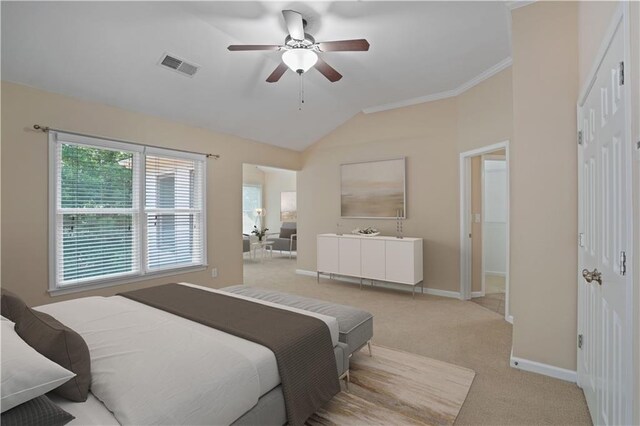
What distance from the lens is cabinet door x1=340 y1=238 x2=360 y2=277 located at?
4934 millimetres

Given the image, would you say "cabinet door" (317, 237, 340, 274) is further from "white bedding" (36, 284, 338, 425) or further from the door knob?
the door knob

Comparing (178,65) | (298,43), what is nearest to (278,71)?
(298,43)

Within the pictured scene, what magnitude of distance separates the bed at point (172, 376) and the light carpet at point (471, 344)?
4.34ft

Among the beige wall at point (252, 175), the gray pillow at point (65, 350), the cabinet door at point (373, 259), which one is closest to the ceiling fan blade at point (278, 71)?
the gray pillow at point (65, 350)

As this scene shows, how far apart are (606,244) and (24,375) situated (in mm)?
2460

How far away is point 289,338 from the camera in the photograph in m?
1.72

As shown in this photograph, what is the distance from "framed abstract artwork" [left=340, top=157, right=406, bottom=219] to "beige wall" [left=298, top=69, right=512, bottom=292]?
10 centimetres

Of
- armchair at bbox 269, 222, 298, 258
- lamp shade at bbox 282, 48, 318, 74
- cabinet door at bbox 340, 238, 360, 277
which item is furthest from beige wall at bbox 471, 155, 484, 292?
armchair at bbox 269, 222, 298, 258

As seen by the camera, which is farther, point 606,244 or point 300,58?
point 300,58

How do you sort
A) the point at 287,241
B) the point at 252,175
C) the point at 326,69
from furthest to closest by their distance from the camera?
the point at 252,175
the point at 287,241
the point at 326,69

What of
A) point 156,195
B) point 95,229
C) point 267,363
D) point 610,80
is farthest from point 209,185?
point 610,80

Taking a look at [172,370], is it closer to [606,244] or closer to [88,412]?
[88,412]

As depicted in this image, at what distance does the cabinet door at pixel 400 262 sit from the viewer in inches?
173

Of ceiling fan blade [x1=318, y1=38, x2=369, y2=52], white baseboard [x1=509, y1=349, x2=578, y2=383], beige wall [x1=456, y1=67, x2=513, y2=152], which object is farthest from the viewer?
beige wall [x1=456, y1=67, x2=513, y2=152]
